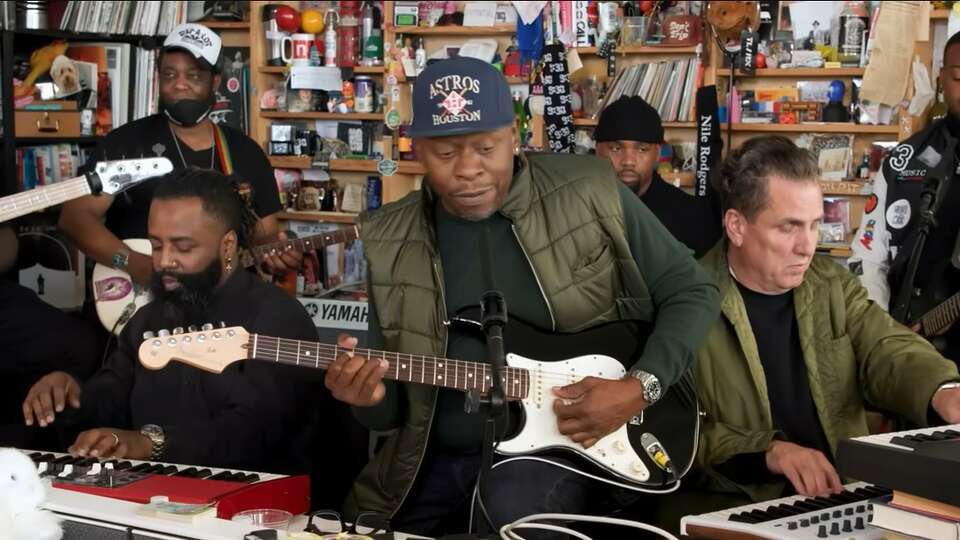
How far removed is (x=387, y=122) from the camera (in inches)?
250

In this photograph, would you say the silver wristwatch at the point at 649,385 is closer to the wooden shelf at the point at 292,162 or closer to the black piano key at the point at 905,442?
the black piano key at the point at 905,442

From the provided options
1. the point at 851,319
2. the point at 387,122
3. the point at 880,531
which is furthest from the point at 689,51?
the point at 880,531

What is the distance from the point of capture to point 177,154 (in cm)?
429

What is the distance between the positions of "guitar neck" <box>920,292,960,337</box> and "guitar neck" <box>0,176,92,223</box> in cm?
243

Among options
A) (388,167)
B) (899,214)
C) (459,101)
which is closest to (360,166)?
(388,167)

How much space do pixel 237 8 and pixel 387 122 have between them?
1.22 meters

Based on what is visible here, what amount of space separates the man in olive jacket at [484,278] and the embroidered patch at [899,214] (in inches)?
59.6

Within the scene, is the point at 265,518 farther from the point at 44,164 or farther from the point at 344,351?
the point at 44,164

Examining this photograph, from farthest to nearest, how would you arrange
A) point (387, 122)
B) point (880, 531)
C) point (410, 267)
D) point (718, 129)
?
1. point (387, 122)
2. point (718, 129)
3. point (410, 267)
4. point (880, 531)

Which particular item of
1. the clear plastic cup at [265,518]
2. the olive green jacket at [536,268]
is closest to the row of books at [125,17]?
the olive green jacket at [536,268]

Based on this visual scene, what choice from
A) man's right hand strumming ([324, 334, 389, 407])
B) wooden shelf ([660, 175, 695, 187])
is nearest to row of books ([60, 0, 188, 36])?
wooden shelf ([660, 175, 695, 187])

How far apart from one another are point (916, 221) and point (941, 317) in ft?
1.75

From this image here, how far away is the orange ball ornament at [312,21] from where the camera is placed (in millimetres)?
6645

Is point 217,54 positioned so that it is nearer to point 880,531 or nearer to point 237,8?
point 237,8
